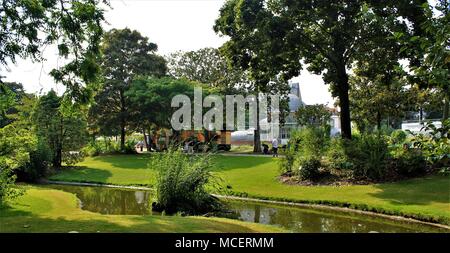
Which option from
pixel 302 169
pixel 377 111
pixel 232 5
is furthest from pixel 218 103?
pixel 302 169

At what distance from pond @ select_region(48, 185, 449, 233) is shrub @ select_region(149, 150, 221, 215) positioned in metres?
0.61

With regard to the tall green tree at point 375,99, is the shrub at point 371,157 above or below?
below

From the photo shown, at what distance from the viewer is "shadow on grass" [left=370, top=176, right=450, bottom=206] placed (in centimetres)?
1352

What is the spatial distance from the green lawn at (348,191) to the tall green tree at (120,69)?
14.5 metres

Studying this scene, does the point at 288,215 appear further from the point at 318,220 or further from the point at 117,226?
the point at 117,226

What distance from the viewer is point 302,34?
1980 cm

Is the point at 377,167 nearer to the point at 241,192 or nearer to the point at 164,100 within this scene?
the point at 241,192

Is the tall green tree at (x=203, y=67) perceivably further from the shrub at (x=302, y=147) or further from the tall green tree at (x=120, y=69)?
the shrub at (x=302, y=147)

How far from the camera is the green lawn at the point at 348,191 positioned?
41.6 ft

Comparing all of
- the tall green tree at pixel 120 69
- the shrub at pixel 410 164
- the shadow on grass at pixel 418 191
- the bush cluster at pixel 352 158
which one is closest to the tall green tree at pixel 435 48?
the shadow on grass at pixel 418 191

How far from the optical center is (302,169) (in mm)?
18328

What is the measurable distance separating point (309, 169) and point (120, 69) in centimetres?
2567
